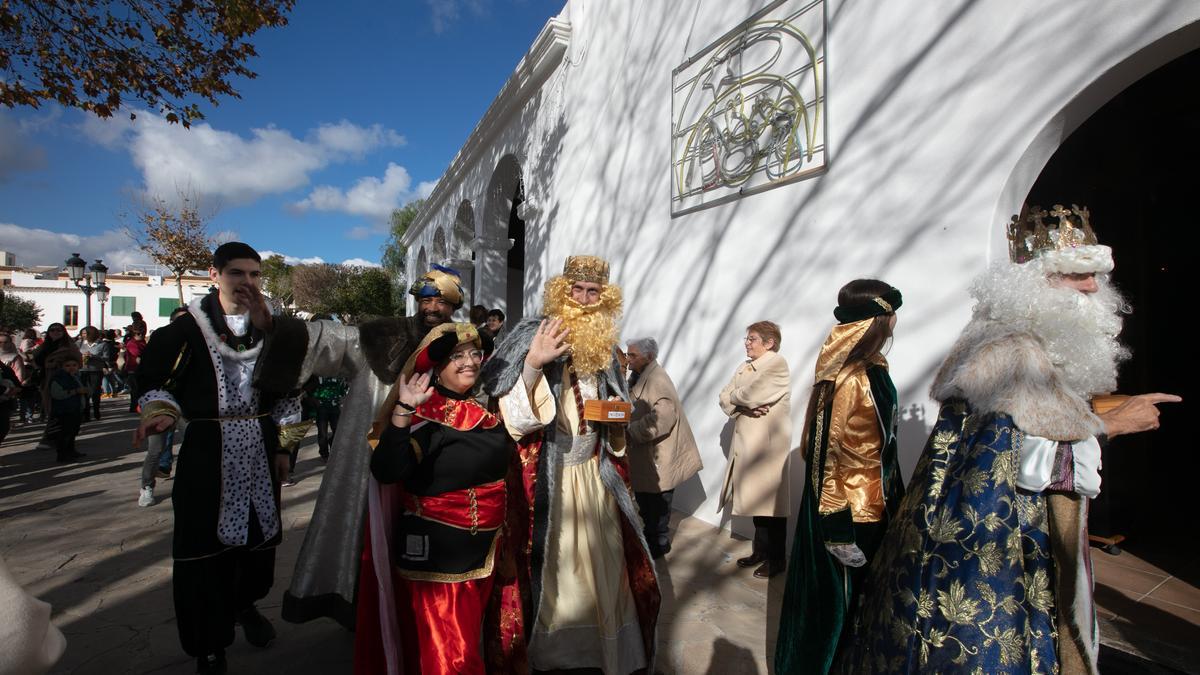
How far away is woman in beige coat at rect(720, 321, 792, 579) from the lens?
4.29 metres

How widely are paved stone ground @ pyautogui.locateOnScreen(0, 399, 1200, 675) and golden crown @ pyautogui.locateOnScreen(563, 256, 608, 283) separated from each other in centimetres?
197

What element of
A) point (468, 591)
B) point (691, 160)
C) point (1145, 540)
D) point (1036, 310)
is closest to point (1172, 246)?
point (1145, 540)

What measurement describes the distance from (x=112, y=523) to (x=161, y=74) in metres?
4.29

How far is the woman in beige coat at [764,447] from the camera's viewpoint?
4.29 meters

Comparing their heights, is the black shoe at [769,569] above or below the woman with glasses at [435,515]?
below

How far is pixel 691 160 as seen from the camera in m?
5.83

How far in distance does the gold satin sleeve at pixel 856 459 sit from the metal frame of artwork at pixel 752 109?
2468mm

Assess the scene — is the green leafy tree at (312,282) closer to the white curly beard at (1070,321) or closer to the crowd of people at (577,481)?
the crowd of people at (577,481)

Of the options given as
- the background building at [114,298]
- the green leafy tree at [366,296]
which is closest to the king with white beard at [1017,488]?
the green leafy tree at [366,296]

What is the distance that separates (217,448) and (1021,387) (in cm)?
314

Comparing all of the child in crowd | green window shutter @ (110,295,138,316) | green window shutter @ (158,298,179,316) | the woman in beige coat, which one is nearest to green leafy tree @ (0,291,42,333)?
green window shutter @ (110,295,138,316)

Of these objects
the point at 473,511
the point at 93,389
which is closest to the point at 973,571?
the point at 473,511

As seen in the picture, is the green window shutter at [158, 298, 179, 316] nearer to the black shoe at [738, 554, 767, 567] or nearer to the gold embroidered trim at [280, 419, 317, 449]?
the gold embroidered trim at [280, 419, 317, 449]

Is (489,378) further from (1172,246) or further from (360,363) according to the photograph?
(1172,246)
